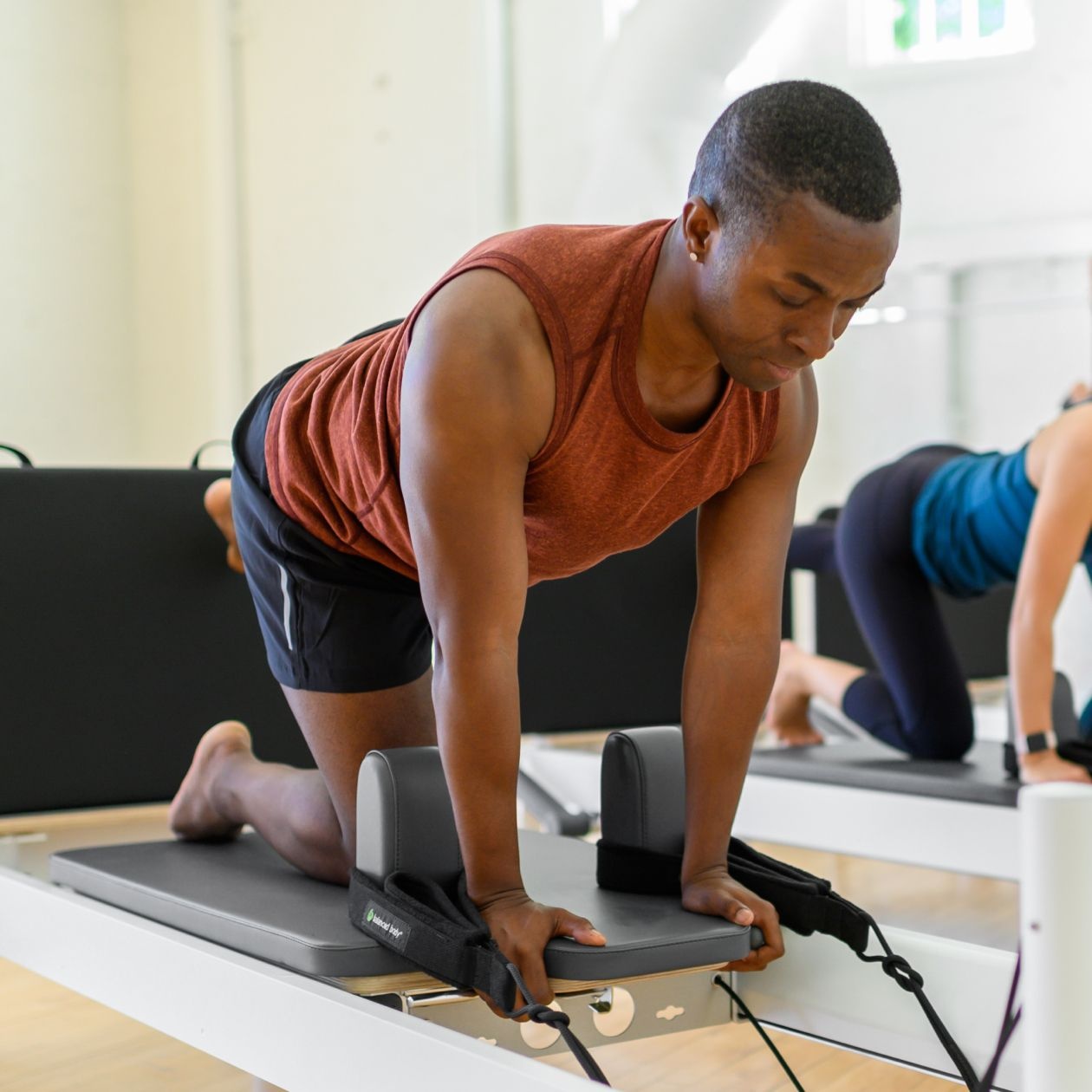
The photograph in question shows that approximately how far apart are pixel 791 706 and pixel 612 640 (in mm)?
479

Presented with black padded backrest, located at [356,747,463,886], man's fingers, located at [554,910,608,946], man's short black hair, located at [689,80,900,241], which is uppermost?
man's short black hair, located at [689,80,900,241]

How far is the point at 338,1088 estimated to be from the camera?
3.78ft

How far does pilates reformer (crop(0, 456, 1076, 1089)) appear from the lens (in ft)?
3.64

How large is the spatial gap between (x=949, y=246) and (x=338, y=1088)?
4403 mm

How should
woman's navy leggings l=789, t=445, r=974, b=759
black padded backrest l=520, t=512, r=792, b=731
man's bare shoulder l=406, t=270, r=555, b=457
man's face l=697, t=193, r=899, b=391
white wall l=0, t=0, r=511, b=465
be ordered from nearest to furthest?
man's face l=697, t=193, r=899, b=391 → man's bare shoulder l=406, t=270, r=555, b=457 → woman's navy leggings l=789, t=445, r=974, b=759 → black padded backrest l=520, t=512, r=792, b=731 → white wall l=0, t=0, r=511, b=465

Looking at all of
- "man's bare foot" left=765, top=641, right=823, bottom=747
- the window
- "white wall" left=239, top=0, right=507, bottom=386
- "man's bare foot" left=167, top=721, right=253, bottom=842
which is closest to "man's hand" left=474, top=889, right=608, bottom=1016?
"man's bare foot" left=167, top=721, right=253, bottom=842

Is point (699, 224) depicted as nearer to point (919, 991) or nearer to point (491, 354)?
point (491, 354)

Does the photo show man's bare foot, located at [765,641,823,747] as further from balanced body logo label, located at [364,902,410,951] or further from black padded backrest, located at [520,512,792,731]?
balanced body logo label, located at [364,902,410,951]

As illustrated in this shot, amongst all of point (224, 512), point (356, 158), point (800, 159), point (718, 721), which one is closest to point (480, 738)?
point (718, 721)

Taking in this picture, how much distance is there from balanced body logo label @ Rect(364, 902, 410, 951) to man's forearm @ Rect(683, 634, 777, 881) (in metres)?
0.30

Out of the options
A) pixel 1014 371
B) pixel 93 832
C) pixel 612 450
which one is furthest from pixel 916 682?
pixel 1014 371

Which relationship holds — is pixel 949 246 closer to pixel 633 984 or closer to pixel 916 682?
pixel 916 682

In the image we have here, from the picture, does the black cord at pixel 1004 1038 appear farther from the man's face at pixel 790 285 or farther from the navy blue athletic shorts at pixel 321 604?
the navy blue athletic shorts at pixel 321 604

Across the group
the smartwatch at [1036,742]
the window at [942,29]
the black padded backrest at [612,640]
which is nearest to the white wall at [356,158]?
the window at [942,29]
